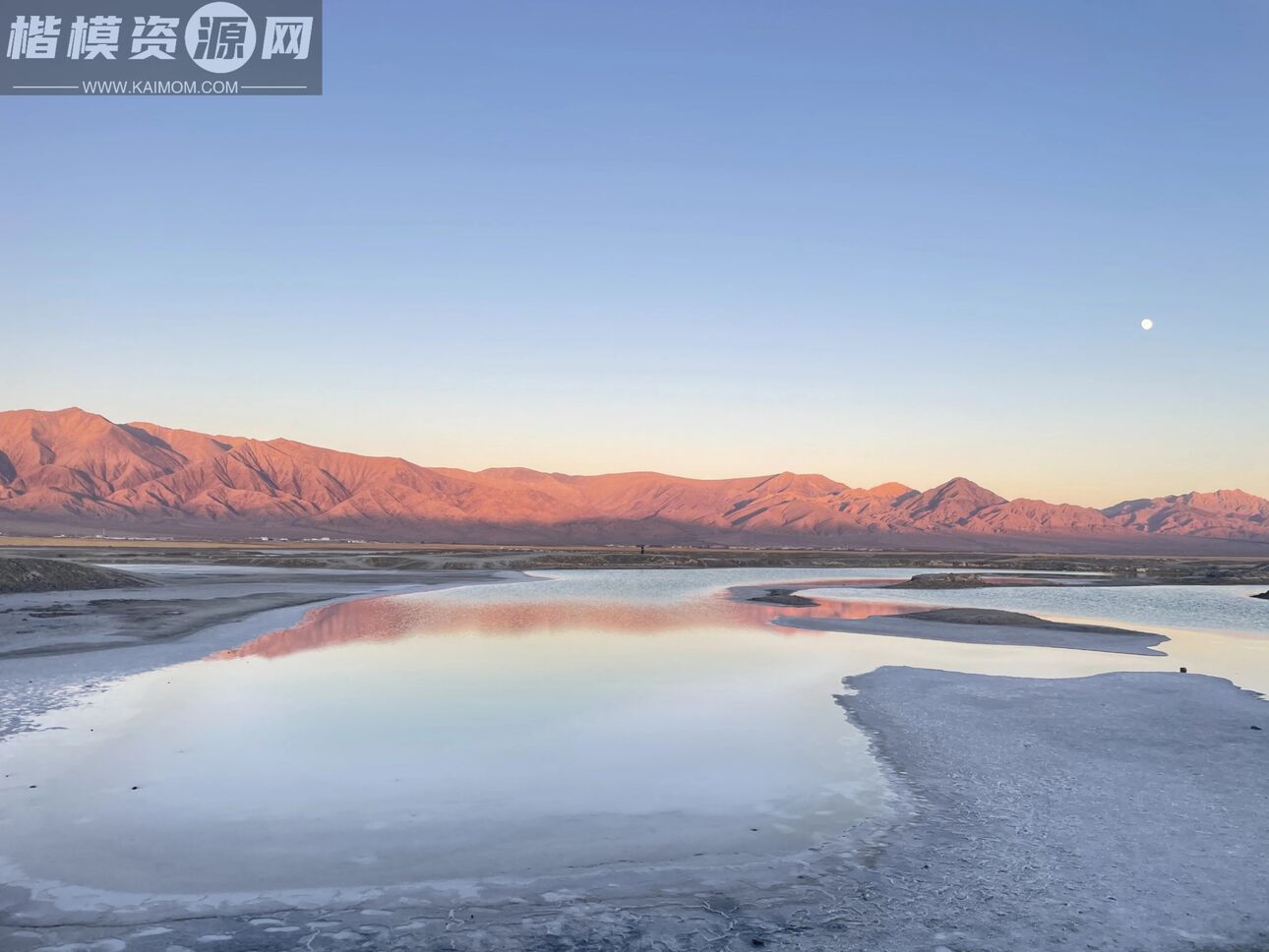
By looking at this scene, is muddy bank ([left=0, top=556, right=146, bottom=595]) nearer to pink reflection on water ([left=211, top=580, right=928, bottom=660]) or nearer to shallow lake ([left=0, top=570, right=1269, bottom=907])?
pink reflection on water ([left=211, top=580, right=928, bottom=660])

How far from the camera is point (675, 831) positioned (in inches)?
382

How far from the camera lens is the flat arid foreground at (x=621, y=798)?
743cm

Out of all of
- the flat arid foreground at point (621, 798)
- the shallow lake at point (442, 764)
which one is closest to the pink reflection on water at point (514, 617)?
the shallow lake at point (442, 764)

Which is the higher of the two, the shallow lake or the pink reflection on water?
the shallow lake

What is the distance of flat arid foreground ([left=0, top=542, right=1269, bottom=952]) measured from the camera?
24.4 ft

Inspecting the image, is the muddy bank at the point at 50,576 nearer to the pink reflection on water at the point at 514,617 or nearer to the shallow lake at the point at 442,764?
the pink reflection on water at the point at 514,617

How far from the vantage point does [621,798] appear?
10922 millimetres

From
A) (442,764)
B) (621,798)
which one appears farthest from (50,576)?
(621,798)

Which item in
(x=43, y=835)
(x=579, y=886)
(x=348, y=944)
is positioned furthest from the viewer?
(x=43, y=835)

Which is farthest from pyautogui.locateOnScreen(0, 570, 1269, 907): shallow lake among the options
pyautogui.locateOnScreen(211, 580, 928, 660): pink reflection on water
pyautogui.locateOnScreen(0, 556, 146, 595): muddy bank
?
A: pyautogui.locateOnScreen(0, 556, 146, 595): muddy bank

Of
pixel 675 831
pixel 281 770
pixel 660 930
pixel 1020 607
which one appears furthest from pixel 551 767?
pixel 1020 607

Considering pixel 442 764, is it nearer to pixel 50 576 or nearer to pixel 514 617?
pixel 514 617

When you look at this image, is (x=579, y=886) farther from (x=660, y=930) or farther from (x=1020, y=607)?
(x=1020, y=607)

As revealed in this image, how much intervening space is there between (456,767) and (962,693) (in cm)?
1175
